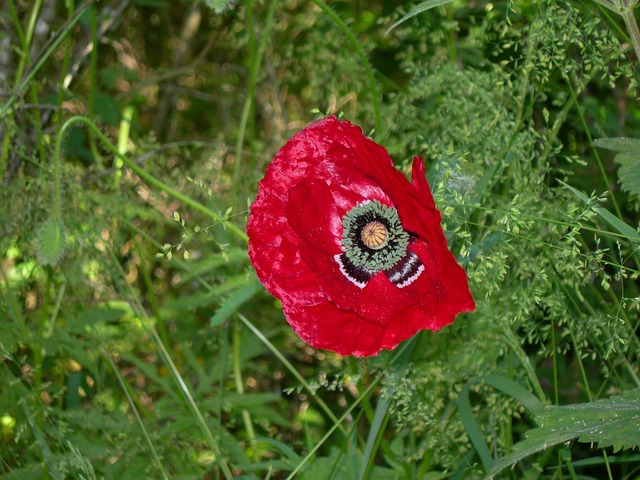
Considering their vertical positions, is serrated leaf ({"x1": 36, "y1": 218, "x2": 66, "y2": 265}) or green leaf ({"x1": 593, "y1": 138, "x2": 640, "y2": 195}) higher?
serrated leaf ({"x1": 36, "y1": 218, "x2": 66, "y2": 265})

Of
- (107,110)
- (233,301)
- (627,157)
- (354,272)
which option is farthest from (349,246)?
(107,110)

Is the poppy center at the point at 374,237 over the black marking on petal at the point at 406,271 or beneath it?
over

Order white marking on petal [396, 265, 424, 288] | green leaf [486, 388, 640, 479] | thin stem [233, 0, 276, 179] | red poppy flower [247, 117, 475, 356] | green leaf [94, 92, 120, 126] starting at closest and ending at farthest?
green leaf [486, 388, 640, 479]
red poppy flower [247, 117, 475, 356]
white marking on petal [396, 265, 424, 288]
thin stem [233, 0, 276, 179]
green leaf [94, 92, 120, 126]

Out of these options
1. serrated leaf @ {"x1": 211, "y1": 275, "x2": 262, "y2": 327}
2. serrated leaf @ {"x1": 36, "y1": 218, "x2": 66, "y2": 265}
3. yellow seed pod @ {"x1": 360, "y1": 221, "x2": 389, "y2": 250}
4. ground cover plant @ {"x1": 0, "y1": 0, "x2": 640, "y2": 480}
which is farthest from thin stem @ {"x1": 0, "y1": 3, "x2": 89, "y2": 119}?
yellow seed pod @ {"x1": 360, "y1": 221, "x2": 389, "y2": 250}

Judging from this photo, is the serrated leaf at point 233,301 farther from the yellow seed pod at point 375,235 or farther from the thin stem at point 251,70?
the thin stem at point 251,70

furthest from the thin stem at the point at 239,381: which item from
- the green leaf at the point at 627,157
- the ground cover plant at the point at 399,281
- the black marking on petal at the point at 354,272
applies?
the green leaf at the point at 627,157

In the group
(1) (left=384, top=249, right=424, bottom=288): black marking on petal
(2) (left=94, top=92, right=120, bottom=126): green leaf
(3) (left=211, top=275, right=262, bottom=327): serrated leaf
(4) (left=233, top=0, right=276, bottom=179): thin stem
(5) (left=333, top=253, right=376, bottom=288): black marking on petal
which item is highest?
(2) (left=94, top=92, right=120, bottom=126): green leaf

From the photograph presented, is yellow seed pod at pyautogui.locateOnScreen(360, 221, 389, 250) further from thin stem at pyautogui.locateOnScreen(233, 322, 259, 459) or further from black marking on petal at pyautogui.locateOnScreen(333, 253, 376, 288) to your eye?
thin stem at pyautogui.locateOnScreen(233, 322, 259, 459)
